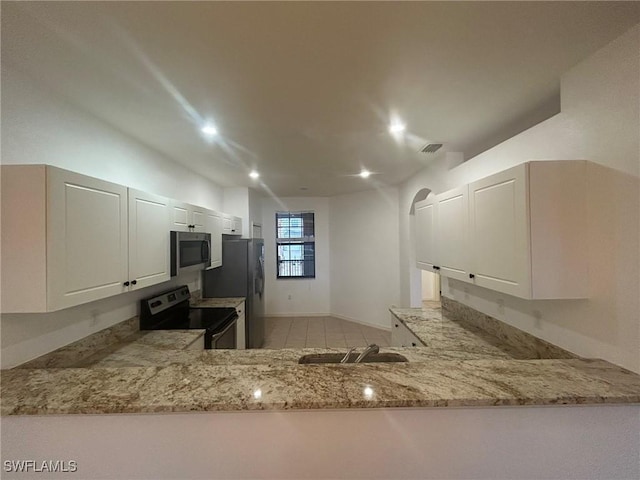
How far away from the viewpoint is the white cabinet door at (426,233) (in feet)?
8.96

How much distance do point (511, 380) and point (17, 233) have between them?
2.41 m

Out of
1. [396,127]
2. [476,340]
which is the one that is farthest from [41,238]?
[476,340]

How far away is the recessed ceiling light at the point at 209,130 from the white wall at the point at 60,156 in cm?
71

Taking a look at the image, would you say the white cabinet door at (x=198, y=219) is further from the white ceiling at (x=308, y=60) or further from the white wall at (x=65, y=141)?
the white ceiling at (x=308, y=60)

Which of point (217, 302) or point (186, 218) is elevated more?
point (186, 218)

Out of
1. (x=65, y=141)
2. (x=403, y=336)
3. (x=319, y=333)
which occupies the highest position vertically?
(x=65, y=141)

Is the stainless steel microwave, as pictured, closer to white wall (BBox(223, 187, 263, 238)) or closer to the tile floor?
white wall (BBox(223, 187, 263, 238))

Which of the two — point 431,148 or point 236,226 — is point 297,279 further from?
point 431,148

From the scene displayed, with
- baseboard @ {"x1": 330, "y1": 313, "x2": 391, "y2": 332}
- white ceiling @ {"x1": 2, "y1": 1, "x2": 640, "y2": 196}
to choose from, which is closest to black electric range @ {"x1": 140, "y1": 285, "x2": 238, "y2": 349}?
white ceiling @ {"x1": 2, "y1": 1, "x2": 640, "y2": 196}

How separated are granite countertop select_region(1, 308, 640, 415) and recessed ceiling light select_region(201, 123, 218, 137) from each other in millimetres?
1797

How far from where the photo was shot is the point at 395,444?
1.10 m

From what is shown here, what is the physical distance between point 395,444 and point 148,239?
2.15 meters

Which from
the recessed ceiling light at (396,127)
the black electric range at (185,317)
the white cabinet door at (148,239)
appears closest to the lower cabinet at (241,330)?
the black electric range at (185,317)

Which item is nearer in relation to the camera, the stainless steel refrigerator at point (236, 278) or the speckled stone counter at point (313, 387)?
the speckled stone counter at point (313, 387)
